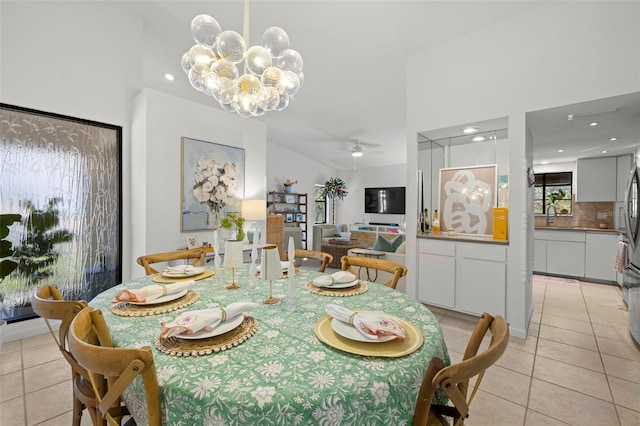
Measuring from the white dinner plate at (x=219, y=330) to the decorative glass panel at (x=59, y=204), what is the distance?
268 centimetres

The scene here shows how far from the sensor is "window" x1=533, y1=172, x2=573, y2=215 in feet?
18.2

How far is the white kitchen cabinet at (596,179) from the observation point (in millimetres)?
4793

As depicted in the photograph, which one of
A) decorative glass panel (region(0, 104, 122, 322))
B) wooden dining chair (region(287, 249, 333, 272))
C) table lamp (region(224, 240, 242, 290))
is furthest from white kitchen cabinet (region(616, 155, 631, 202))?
decorative glass panel (region(0, 104, 122, 322))

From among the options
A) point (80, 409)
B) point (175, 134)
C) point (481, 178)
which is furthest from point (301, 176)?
point (80, 409)

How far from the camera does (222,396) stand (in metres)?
0.70

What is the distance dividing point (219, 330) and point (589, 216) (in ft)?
22.2

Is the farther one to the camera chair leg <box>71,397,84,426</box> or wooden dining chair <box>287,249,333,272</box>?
wooden dining chair <box>287,249,333,272</box>

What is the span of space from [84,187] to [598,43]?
5083 millimetres

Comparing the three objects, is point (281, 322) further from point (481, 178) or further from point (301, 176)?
point (301, 176)

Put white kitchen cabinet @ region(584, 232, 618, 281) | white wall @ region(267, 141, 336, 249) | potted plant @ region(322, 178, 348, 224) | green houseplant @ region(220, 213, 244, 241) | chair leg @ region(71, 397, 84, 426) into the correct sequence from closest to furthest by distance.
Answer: chair leg @ region(71, 397, 84, 426), green houseplant @ region(220, 213, 244, 241), white kitchen cabinet @ region(584, 232, 618, 281), white wall @ region(267, 141, 336, 249), potted plant @ region(322, 178, 348, 224)

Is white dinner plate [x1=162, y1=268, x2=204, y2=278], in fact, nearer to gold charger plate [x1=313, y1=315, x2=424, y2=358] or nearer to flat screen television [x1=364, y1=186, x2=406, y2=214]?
gold charger plate [x1=313, y1=315, x2=424, y2=358]

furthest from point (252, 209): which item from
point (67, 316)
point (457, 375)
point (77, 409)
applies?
point (457, 375)

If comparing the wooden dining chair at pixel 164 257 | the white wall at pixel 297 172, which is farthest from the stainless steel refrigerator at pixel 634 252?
the white wall at pixel 297 172

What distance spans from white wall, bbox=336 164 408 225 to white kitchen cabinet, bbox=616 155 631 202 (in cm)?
448
